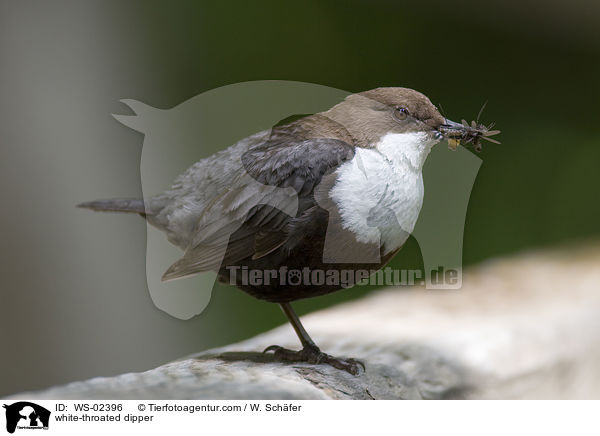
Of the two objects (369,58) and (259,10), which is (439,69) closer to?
(369,58)

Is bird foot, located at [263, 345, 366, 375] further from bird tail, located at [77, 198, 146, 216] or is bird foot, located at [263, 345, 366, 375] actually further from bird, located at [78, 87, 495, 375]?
bird tail, located at [77, 198, 146, 216]

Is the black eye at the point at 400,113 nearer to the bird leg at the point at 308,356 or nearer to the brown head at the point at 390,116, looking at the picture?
the brown head at the point at 390,116

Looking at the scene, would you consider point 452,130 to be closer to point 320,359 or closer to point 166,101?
point 320,359

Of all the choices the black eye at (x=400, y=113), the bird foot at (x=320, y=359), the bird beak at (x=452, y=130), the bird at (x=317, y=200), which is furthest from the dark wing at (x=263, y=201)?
the bird foot at (x=320, y=359)

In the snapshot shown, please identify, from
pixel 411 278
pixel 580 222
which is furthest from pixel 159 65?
pixel 580 222

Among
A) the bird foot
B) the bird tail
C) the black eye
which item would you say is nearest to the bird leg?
the bird foot

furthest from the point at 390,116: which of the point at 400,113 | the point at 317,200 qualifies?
the point at 317,200
